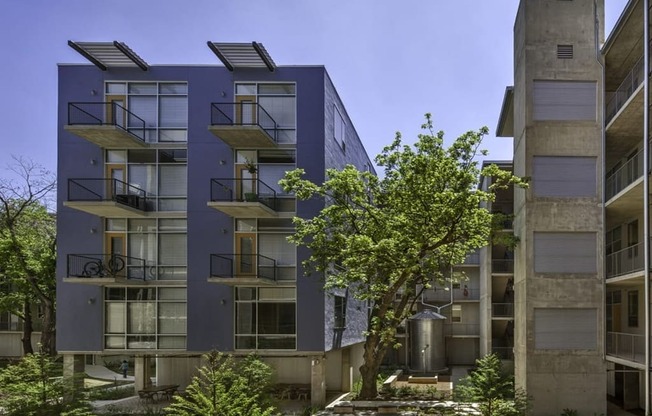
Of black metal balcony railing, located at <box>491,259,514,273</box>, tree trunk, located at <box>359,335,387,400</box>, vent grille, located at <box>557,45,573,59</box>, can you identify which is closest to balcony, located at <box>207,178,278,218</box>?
tree trunk, located at <box>359,335,387,400</box>

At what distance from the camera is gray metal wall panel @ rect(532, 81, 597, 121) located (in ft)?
67.4

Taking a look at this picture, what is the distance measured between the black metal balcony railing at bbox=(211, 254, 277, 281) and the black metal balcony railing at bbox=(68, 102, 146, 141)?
6.31 m

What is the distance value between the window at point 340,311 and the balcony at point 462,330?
613 inches

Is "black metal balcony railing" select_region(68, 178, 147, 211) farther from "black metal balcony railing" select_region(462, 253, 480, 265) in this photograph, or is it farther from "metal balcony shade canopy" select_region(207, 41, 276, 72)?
"black metal balcony railing" select_region(462, 253, 480, 265)

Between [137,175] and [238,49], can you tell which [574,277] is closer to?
[238,49]

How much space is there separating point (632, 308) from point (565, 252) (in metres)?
3.55

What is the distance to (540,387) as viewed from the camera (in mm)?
19906

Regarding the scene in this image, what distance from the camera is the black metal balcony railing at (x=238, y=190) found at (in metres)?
22.4

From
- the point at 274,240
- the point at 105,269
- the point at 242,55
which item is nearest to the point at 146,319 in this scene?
the point at 105,269

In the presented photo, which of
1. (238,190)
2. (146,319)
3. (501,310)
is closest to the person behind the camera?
(238,190)

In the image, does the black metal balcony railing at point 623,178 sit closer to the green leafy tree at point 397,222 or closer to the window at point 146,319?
the green leafy tree at point 397,222

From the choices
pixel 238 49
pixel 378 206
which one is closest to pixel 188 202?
pixel 238 49

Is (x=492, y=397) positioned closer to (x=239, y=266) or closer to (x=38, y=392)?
(x=239, y=266)

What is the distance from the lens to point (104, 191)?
2273 centimetres
